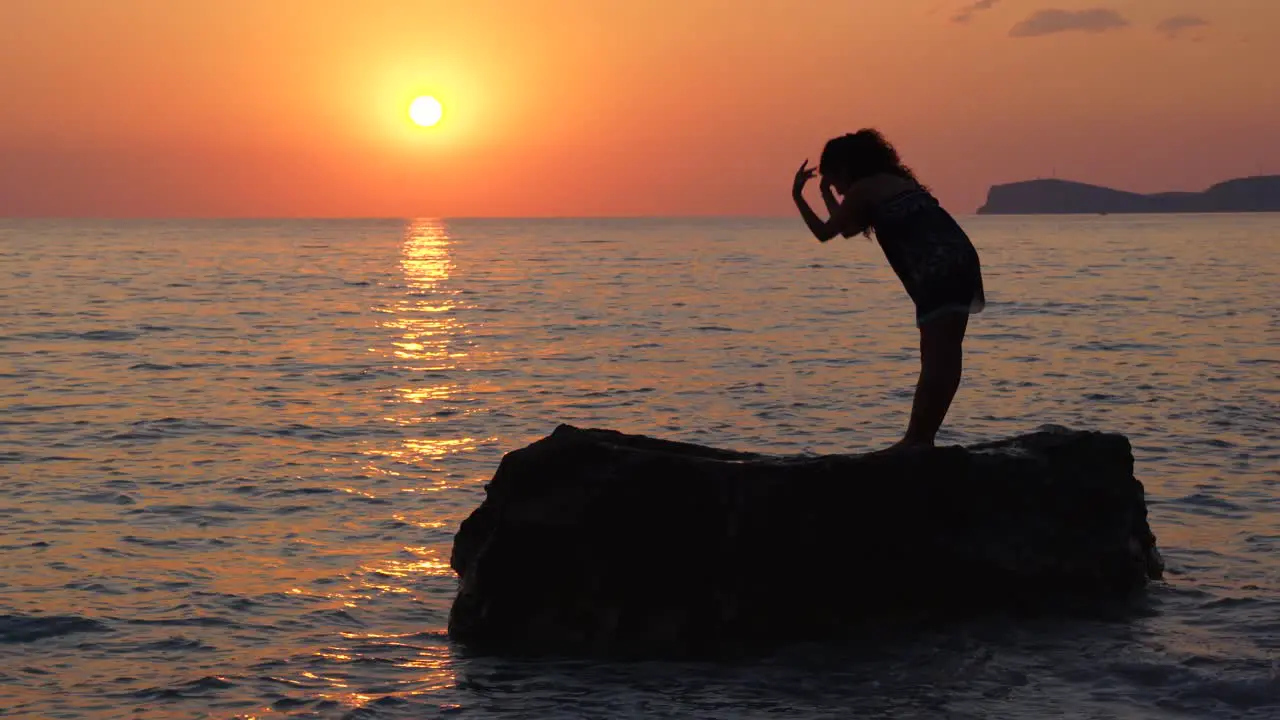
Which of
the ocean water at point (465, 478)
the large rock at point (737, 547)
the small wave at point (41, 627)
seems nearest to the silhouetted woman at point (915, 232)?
the large rock at point (737, 547)

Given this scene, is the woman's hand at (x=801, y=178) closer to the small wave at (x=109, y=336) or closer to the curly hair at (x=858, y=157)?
the curly hair at (x=858, y=157)

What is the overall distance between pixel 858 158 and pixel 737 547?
97.2 inches

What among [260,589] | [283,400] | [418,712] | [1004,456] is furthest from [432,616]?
[283,400]

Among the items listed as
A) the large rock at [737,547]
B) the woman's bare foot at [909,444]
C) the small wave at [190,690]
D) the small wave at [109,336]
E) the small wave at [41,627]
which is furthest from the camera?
the small wave at [109,336]

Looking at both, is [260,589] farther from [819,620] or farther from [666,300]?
[666,300]

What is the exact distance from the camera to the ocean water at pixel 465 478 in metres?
7.28

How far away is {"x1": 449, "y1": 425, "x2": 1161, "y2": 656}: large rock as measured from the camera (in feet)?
25.9

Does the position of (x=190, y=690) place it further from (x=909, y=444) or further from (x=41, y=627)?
(x=909, y=444)

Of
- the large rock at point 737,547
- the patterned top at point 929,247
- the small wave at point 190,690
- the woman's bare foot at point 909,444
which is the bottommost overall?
the small wave at point 190,690

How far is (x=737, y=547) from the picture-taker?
7867 millimetres

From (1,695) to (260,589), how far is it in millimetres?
2301

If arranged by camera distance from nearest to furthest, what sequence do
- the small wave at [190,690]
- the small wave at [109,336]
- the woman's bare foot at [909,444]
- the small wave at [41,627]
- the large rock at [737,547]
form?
the small wave at [190,690] < the large rock at [737,547] < the woman's bare foot at [909,444] < the small wave at [41,627] < the small wave at [109,336]

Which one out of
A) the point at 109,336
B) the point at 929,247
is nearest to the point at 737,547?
the point at 929,247

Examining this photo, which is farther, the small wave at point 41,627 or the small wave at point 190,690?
the small wave at point 41,627
